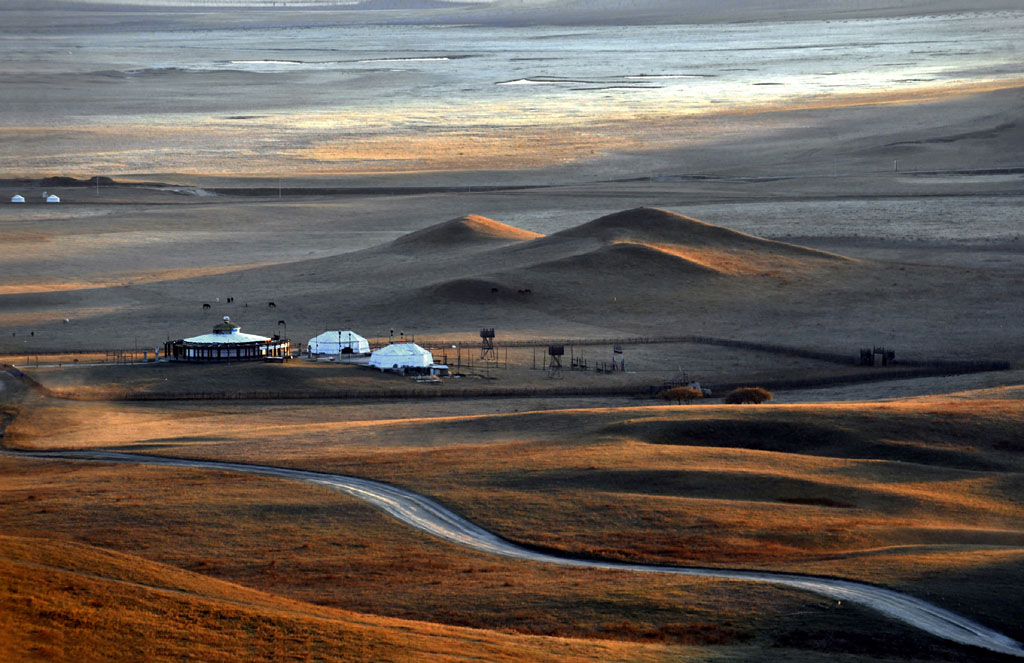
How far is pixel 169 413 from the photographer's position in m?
63.7

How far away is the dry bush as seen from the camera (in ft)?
213

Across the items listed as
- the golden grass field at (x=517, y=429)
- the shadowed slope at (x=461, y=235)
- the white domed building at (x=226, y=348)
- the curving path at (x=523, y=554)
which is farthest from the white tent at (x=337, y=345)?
the shadowed slope at (x=461, y=235)

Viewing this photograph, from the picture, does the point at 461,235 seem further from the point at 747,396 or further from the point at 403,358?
the point at 747,396

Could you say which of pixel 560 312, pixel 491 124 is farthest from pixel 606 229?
pixel 491 124

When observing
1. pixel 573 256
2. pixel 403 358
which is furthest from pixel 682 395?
pixel 573 256

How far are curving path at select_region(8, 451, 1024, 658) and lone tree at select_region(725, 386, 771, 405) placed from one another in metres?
21.6

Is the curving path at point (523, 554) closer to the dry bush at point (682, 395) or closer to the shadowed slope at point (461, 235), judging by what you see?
the dry bush at point (682, 395)

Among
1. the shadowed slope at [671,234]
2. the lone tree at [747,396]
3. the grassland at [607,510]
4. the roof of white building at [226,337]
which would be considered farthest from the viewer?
the shadowed slope at [671,234]

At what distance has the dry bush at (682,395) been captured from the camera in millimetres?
65000

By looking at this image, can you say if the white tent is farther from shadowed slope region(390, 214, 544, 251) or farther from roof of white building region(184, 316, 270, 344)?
shadowed slope region(390, 214, 544, 251)

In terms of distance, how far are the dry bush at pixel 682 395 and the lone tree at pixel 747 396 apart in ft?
6.08

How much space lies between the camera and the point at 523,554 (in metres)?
39.1

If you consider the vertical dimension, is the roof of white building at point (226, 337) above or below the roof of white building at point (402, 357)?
above

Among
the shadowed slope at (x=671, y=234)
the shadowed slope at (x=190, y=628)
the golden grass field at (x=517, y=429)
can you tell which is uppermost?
the shadowed slope at (x=671, y=234)
